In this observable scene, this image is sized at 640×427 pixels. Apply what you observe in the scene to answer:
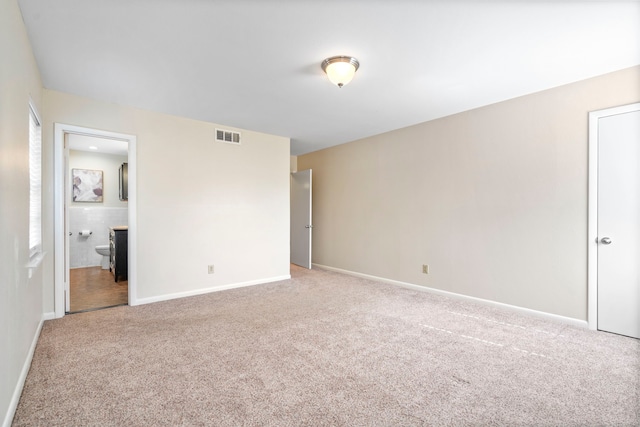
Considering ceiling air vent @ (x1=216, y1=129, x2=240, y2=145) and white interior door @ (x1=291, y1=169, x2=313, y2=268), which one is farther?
white interior door @ (x1=291, y1=169, x2=313, y2=268)

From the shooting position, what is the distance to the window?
2713mm

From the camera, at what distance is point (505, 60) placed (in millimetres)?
2652

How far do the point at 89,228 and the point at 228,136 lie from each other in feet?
12.9

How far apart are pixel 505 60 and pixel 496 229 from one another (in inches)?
75.0

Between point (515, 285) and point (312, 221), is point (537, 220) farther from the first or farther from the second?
point (312, 221)

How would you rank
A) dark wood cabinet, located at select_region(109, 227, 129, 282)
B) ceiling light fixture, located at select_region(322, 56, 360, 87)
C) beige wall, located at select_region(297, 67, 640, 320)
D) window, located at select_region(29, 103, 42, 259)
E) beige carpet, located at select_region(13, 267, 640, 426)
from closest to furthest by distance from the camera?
beige carpet, located at select_region(13, 267, 640, 426)
ceiling light fixture, located at select_region(322, 56, 360, 87)
window, located at select_region(29, 103, 42, 259)
beige wall, located at select_region(297, 67, 640, 320)
dark wood cabinet, located at select_region(109, 227, 129, 282)

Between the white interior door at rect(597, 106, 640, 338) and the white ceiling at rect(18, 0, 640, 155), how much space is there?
60 centimetres

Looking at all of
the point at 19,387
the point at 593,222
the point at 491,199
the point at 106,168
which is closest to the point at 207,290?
the point at 19,387

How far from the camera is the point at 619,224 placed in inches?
113

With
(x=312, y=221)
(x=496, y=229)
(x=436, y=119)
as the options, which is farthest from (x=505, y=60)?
(x=312, y=221)

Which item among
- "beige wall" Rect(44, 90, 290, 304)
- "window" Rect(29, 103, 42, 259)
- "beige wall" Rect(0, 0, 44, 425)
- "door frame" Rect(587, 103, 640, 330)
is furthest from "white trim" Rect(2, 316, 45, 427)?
"door frame" Rect(587, 103, 640, 330)

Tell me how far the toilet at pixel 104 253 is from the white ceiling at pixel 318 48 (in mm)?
3434

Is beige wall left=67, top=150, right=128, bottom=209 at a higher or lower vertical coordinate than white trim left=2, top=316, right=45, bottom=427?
Result: higher

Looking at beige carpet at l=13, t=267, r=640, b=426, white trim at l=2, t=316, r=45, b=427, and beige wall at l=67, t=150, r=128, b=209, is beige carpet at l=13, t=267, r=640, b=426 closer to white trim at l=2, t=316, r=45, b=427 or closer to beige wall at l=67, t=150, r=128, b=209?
white trim at l=2, t=316, r=45, b=427
